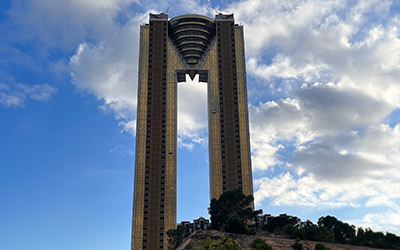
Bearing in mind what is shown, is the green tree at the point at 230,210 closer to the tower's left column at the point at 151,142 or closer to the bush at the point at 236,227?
the bush at the point at 236,227

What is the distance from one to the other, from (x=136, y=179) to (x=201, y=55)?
64935mm

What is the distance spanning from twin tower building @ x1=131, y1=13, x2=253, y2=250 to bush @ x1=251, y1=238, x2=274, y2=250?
75.3 m

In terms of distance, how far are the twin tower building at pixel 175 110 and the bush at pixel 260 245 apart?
75304mm

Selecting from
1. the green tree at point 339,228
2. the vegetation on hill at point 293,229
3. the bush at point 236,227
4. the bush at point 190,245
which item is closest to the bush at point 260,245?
the vegetation on hill at point 293,229

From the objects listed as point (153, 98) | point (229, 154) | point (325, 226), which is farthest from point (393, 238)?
point (153, 98)

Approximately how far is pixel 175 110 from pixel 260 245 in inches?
3985

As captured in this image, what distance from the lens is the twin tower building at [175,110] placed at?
156m

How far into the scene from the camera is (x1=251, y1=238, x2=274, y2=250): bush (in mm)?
76625

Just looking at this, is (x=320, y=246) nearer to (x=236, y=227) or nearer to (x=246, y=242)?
(x=246, y=242)

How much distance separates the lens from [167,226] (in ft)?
501

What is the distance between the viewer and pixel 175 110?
171375 millimetres

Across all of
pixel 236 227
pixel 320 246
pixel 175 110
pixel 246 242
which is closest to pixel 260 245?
pixel 246 242

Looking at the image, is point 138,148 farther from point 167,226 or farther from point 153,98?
point 167,226

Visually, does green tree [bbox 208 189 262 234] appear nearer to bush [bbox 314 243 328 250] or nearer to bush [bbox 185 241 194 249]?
bush [bbox 314 243 328 250]
